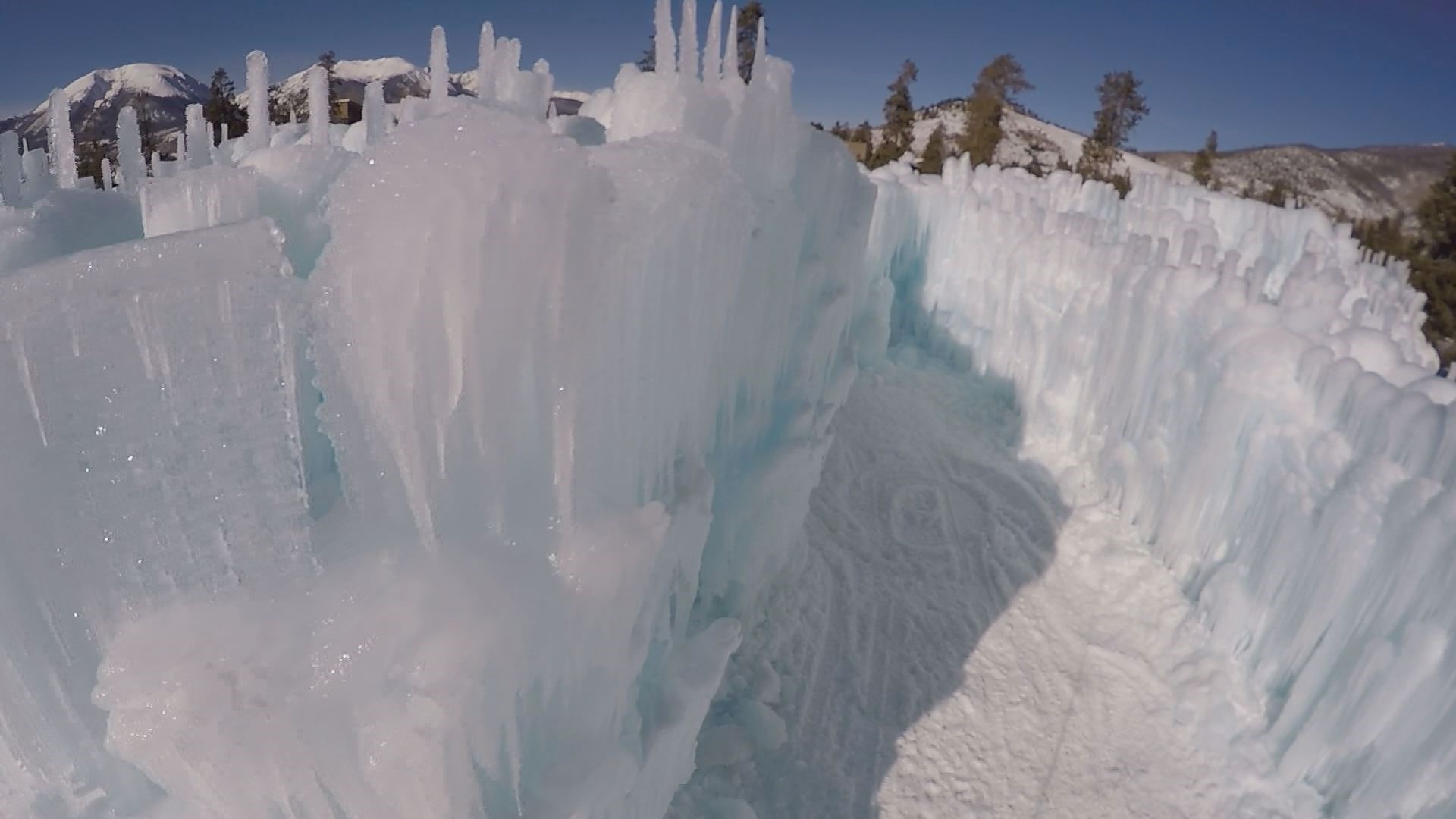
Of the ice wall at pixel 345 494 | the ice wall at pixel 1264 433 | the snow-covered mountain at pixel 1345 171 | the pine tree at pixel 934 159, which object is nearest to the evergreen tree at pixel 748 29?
the pine tree at pixel 934 159

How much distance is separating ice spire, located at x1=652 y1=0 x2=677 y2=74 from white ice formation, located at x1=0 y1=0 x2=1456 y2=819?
2 cm

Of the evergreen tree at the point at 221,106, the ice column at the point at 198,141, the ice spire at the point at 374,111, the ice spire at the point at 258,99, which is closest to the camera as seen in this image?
the ice spire at the point at 258,99

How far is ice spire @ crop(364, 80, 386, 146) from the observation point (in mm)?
4406

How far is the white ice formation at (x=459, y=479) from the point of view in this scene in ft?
7.41

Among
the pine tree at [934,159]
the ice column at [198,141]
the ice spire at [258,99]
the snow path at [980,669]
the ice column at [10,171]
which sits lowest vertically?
the snow path at [980,669]

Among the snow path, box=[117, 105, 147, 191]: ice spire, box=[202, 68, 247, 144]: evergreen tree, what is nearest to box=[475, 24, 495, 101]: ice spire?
box=[117, 105, 147, 191]: ice spire

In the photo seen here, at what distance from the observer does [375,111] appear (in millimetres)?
4539

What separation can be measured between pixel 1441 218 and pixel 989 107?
1556 centimetres

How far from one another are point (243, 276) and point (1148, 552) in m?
6.54

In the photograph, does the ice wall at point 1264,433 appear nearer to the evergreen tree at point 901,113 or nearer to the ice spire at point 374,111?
the ice spire at point 374,111

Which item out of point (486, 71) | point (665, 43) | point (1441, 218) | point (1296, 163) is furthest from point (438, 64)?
point (1296, 163)

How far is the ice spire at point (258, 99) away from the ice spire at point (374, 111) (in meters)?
0.51

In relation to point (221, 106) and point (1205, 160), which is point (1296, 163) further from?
point (221, 106)

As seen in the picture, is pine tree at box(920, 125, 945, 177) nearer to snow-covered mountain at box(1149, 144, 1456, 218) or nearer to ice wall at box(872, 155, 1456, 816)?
ice wall at box(872, 155, 1456, 816)
